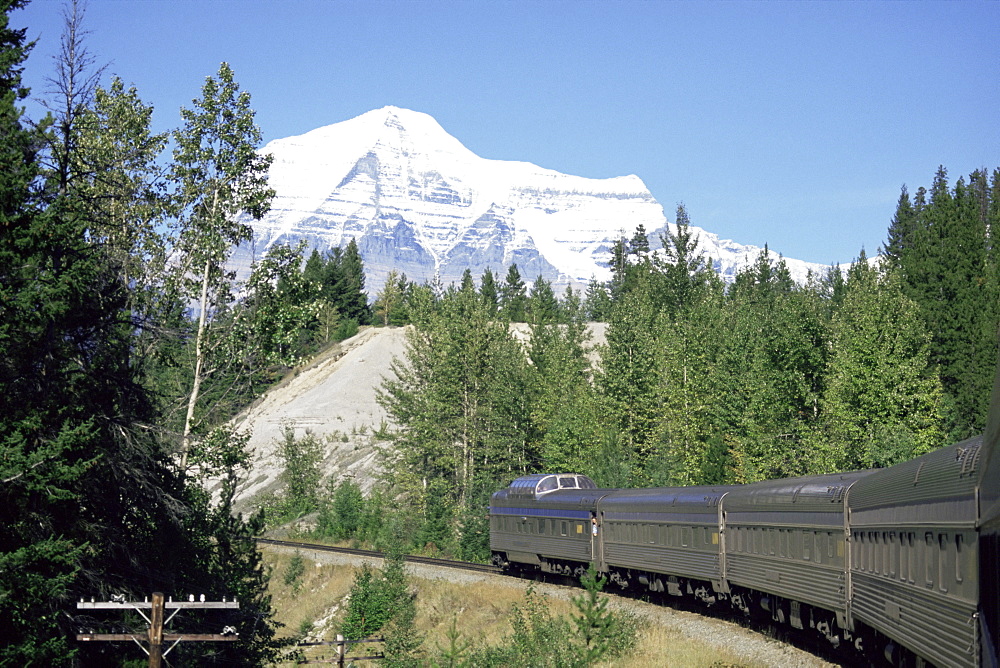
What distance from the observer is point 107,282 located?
28.8 meters

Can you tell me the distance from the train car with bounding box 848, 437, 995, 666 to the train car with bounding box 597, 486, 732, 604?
10.1 meters

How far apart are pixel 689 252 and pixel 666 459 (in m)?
66.6

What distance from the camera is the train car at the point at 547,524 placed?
133 feet

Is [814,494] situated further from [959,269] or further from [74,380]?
[959,269]

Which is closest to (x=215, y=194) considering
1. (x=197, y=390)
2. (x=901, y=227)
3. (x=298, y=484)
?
(x=197, y=390)

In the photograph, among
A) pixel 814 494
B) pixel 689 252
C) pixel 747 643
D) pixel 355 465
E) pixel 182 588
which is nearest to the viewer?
pixel 814 494

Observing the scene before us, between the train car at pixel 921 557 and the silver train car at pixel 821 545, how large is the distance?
1.2 inches

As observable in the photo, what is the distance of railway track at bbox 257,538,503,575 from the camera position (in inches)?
2012

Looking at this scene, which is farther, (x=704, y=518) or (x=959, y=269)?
(x=959, y=269)

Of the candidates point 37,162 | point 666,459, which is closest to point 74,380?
point 37,162

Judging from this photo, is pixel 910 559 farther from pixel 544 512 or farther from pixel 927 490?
pixel 544 512

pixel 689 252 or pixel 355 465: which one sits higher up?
pixel 689 252

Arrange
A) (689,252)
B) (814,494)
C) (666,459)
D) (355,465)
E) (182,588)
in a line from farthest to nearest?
(689,252)
(355,465)
(666,459)
(182,588)
(814,494)

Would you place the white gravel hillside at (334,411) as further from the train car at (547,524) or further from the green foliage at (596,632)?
the green foliage at (596,632)
